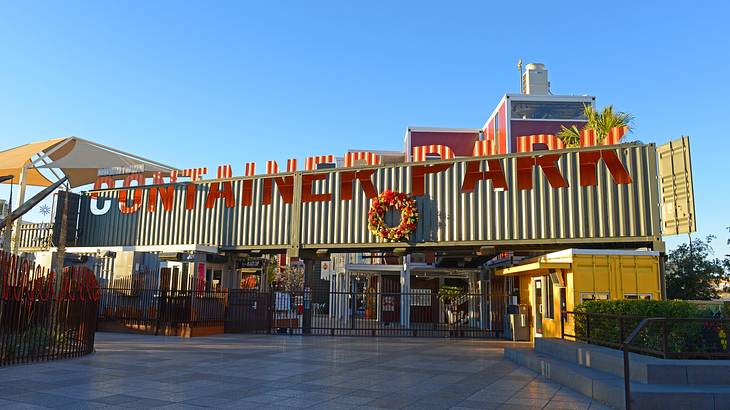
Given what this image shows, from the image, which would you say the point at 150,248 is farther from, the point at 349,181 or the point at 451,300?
the point at 451,300

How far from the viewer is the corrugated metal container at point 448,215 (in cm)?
1608

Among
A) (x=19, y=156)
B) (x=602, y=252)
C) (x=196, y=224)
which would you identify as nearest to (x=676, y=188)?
(x=602, y=252)

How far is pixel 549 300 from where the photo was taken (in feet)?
55.6

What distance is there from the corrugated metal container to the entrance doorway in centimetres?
201

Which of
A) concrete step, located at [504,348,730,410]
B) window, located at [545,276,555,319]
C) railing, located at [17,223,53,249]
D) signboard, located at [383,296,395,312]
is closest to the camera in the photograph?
concrete step, located at [504,348,730,410]

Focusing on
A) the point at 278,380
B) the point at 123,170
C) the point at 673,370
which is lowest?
the point at 278,380

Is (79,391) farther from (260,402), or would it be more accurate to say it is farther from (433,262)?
(433,262)

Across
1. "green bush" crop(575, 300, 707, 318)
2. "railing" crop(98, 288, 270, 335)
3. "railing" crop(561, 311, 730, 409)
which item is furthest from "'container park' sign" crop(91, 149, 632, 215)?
"railing" crop(561, 311, 730, 409)

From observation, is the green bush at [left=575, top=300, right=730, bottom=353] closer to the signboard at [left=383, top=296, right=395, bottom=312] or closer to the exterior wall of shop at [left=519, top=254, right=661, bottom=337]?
the exterior wall of shop at [left=519, top=254, right=661, bottom=337]

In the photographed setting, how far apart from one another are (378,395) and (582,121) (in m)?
23.6

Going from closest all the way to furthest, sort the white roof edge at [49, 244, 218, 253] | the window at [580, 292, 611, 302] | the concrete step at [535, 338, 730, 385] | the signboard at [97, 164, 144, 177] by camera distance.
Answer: the concrete step at [535, 338, 730, 385]
the window at [580, 292, 611, 302]
the white roof edge at [49, 244, 218, 253]
the signboard at [97, 164, 144, 177]

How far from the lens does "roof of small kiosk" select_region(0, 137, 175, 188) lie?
20.9 m

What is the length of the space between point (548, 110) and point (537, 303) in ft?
47.0

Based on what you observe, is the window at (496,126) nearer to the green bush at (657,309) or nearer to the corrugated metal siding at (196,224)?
the corrugated metal siding at (196,224)
